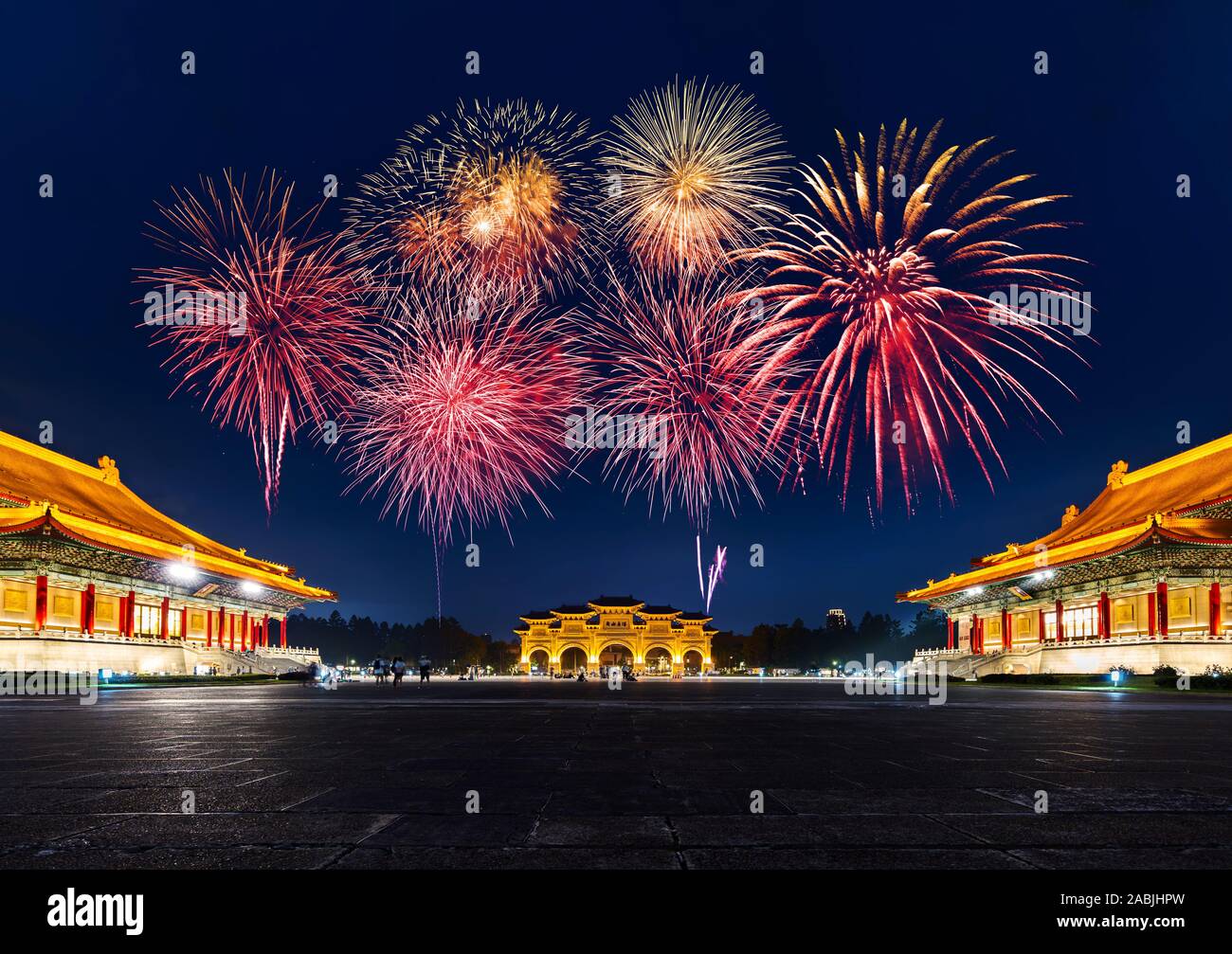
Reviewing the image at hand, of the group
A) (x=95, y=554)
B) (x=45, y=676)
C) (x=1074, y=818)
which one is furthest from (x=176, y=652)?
(x=1074, y=818)

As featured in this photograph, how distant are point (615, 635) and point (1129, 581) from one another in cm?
8098

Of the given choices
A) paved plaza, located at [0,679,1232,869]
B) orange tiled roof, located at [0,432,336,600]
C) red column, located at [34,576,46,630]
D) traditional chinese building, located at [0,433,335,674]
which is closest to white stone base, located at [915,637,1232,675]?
paved plaza, located at [0,679,1232,869]

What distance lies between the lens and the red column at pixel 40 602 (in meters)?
43.7

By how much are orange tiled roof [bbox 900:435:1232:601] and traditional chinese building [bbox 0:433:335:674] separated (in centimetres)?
5126

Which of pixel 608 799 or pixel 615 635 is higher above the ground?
pixel 608 799

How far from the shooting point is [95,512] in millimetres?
49781

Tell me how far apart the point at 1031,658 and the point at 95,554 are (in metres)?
54.3

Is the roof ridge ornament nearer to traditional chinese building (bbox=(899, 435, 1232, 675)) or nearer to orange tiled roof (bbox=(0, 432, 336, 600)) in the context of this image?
orange tiled roof (bbox=(0, 432, 336, 600))

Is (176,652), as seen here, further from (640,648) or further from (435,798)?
(640,648)

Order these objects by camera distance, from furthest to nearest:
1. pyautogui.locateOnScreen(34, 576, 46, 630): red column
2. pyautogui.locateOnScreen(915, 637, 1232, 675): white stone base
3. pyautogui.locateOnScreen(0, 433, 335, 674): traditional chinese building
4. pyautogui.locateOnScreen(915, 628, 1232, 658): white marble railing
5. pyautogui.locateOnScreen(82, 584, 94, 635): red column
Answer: pyautogui.locateOnScreen(82, 584, 94, 635): red column
pyautogui.locateOnScreen(34, 576, 46, 630): red column
pyautogui.locateOnScreen(915, 628, 1232, 658): white marble railing
pyautogui.locateOnScreen(915, 637, 1232, 675): white stone base
pyautogui.locateOnScreen(0, 433, 335, 674): traditional chinese building

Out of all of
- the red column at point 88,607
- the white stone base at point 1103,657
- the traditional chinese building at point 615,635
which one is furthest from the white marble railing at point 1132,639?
the traditional chinese building at point 615,635

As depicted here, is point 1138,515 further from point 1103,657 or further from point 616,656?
point 616,656

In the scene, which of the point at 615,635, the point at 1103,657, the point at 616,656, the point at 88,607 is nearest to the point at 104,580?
the point at 88,607

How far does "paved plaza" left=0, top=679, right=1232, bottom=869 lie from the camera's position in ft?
14.0
